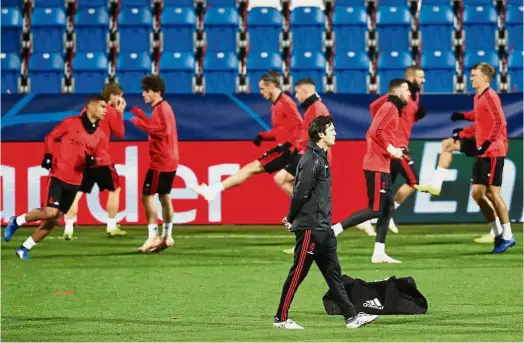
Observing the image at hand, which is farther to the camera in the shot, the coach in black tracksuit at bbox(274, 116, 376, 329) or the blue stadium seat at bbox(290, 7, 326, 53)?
the blue stadium seat at bbox(290, 7, 326, 53)

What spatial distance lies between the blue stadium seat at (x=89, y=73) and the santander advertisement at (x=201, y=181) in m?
2.71

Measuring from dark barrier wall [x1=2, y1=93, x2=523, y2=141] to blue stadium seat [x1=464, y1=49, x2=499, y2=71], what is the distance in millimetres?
2835

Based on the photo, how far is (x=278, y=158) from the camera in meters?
14.6

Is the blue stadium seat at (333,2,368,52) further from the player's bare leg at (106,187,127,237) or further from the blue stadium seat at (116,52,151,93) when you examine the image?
the player's bare leg at (106,187,127,237)

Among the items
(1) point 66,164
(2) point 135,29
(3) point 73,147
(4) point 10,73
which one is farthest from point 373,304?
(2) point 135,29

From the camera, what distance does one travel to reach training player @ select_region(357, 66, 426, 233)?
1490 centimetres

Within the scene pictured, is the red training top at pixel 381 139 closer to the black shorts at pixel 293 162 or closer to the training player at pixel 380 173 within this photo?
the training player at pixel 380 173

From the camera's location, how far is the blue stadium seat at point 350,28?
68.1 feet

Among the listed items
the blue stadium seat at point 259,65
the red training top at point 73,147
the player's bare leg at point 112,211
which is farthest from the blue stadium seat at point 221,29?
the red training top at point 73,147

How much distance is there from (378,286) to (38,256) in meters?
5.93

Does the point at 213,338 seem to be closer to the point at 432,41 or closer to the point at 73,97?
the point at 73,97

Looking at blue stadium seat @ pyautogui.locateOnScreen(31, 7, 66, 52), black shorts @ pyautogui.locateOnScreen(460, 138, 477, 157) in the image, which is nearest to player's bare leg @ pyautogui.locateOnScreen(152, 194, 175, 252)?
black shorts @ pyautogui.locateOnScreen(460, 138, 477, 157)

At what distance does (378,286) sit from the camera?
363 inches

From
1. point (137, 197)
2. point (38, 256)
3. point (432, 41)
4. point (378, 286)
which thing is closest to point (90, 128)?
point (38, 256)
